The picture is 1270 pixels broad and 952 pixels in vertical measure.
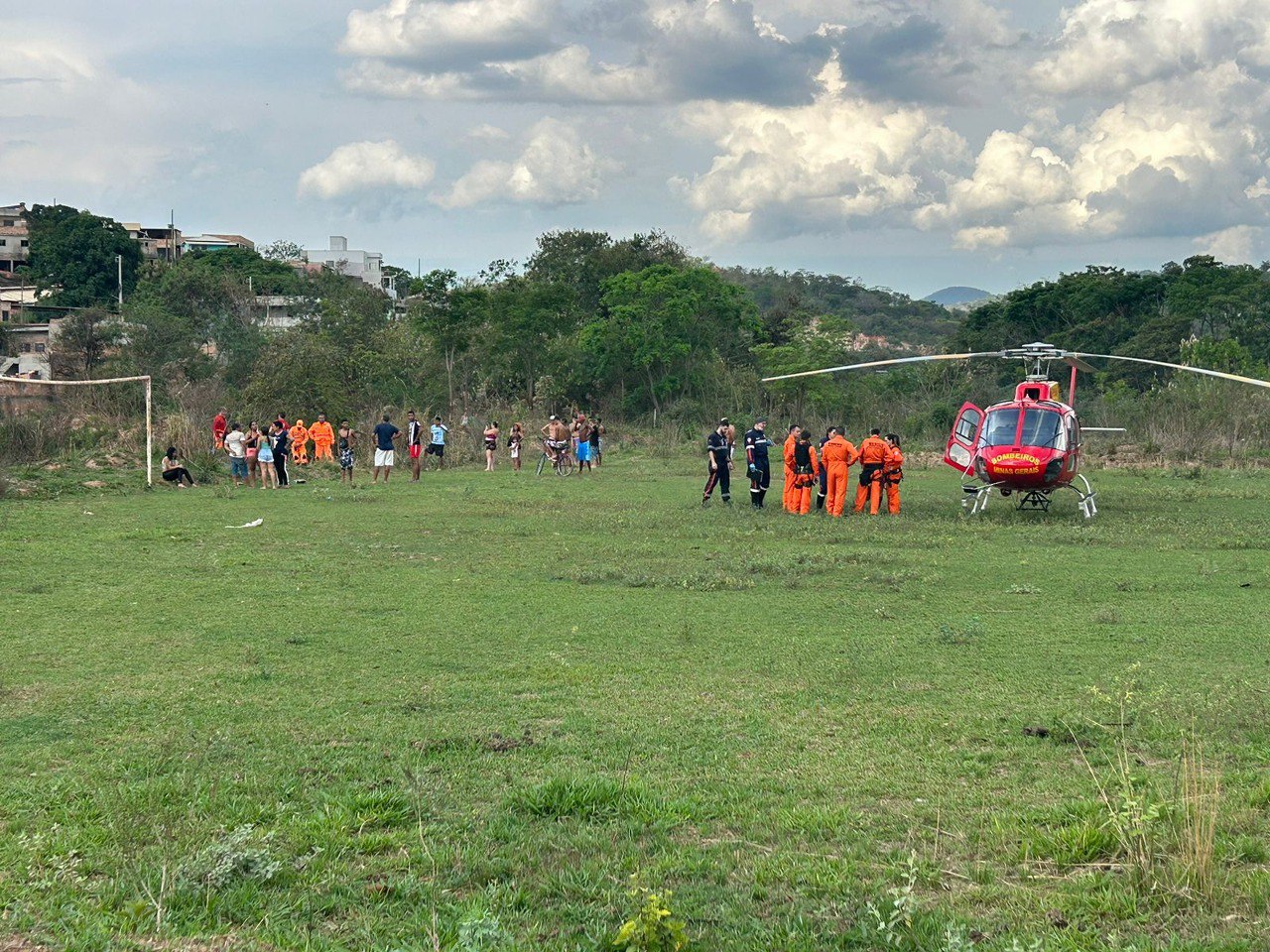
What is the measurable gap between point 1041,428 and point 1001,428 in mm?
634

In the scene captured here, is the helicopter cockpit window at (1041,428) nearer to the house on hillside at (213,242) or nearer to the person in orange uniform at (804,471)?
the person in orange uniform at (804,471)

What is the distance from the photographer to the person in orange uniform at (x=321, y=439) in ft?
111

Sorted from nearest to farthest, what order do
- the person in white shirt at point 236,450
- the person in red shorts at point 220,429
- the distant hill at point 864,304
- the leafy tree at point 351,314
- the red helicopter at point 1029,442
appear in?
the red helicopter at point 1029,442 → the person in white shirt at point 236,450 → the person in red shorts at point 220,429 → the leafy tree at point 351,314 → the distant hill at point 864,304

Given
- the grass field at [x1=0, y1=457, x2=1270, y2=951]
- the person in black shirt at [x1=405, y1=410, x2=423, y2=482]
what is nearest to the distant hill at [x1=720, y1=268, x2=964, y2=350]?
the person in black shirt at [x1=405, y1=410, x2=423, y2=482]

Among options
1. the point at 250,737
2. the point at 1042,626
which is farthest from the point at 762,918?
the point at 1042,626

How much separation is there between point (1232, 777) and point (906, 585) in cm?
785

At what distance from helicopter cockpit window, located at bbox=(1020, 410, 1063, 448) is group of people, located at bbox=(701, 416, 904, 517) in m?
2.17

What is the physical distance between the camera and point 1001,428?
21.3 m

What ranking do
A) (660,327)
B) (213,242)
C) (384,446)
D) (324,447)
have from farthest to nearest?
(213,242) < (660,327) < (324,447) < (384,446)

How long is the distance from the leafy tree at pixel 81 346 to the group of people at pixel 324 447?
12.3 m

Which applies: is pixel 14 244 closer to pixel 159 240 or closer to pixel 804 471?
pixel 159 240

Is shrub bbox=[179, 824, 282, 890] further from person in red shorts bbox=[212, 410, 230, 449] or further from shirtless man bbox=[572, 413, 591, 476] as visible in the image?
shirtless man bbox=[572, 413, 591, 476]

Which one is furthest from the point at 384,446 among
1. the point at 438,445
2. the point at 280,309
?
the point at 280,309

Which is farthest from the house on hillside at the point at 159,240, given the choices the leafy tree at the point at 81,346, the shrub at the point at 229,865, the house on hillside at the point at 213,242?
the shrub at the point at 229,865
